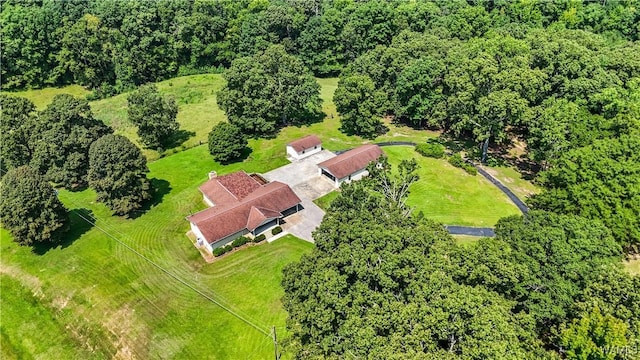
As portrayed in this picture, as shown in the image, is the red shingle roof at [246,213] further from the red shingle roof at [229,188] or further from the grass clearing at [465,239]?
the grass clearing at [465,239]

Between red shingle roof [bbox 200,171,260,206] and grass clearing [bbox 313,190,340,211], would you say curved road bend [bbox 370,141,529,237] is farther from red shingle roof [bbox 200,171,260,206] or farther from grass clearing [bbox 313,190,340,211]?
red shingle roof [bbox 200,171,260,206]

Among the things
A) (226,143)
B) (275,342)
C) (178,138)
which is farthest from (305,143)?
(275,342)

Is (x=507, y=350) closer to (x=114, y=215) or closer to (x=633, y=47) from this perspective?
(x=114, y=215)

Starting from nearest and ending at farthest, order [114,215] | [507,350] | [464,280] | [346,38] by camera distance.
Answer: [507,350] < [464,280] < [114,215] < [346,38]

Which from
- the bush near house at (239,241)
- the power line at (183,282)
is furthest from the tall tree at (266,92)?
the power line at (183,282)

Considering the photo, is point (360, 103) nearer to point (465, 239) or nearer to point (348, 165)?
point (348, 165)

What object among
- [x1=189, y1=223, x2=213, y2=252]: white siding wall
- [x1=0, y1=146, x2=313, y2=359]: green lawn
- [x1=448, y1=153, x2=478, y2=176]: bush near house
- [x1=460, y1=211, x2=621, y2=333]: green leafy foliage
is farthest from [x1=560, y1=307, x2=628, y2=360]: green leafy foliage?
[x1=189, y1=223, x2=213, y2=252]: white siding wall

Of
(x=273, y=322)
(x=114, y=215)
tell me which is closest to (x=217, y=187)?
(x=114, y=215)
